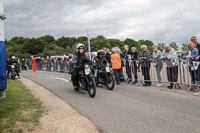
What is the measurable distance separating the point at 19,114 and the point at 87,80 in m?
3.22

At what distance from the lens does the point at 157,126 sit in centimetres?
482

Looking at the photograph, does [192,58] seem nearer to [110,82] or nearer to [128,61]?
[110,82]

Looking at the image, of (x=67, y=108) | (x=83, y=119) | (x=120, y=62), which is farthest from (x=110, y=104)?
(x=120, y=62)

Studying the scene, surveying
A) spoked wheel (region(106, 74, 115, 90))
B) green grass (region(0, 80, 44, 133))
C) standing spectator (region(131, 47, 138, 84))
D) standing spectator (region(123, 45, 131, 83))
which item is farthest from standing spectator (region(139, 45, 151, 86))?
green grass (region(0, 80, 44, 133))

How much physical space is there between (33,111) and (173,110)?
3.83 meters

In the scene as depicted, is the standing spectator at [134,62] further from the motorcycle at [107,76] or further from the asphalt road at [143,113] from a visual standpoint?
the asphalt road at [143,113]

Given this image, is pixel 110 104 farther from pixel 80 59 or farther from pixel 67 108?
pixel 80 59

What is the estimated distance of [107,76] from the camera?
10320 millimetres

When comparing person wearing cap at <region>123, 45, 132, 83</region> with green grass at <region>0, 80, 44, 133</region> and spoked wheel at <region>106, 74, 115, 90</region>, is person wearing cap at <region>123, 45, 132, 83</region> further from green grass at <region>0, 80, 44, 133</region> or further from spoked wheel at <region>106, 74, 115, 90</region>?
green grass at <region>0, 80, 44, 133</region>

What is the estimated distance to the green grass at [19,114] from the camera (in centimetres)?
476

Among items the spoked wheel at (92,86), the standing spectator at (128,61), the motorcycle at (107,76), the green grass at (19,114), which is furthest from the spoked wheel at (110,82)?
the green grass at (19,114)

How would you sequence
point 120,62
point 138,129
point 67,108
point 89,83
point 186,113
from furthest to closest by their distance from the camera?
point 120,62
point 89,83
point 67,108
point 186,113
point 138,129

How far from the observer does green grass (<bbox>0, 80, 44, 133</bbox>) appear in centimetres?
476

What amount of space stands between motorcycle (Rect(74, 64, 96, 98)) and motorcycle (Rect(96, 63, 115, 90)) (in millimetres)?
1479
